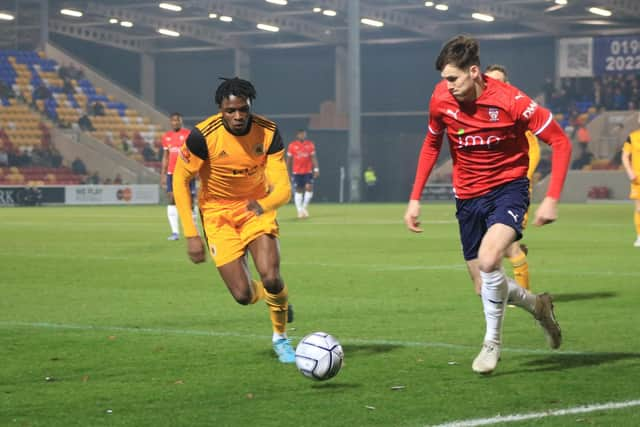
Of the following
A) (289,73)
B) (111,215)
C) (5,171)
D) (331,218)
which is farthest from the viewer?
(289,73)

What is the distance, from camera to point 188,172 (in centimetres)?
862

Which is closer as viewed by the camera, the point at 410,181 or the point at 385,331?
the point at 385,331

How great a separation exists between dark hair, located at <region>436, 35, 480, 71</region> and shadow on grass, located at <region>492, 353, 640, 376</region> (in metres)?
1.94

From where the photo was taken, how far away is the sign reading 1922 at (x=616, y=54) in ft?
160

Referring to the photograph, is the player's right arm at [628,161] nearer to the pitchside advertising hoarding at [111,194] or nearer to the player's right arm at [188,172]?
the player's right arm at [188,172]

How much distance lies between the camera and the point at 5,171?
46156 mm

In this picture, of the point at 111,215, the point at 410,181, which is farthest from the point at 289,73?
the point at 111,215

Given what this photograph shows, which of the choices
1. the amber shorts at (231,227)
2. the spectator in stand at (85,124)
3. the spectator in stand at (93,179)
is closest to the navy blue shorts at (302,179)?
the spectator in stand at (93,179)

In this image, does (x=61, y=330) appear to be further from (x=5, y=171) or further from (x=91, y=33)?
(x=91, y=33)

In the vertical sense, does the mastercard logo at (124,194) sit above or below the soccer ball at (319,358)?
below

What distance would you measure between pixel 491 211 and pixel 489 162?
0.32 metres

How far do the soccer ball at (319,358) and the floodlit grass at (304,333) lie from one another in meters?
0.09

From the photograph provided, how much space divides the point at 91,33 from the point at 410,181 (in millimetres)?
16520

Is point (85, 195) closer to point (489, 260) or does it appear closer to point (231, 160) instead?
point (231, 160)
